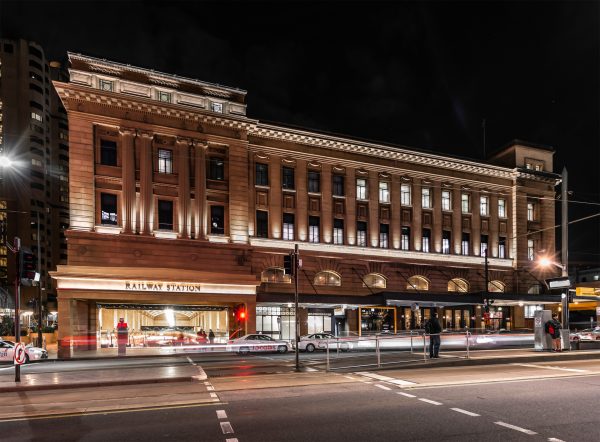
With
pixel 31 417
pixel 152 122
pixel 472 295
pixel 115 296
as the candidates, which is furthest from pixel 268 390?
pixel 472 295

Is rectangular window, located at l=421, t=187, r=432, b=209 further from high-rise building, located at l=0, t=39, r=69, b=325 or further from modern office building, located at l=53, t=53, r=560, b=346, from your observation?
high-rise building, located at l=0, t=39, r=69, b=325

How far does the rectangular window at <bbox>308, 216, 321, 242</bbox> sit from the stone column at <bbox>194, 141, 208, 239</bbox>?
925cm

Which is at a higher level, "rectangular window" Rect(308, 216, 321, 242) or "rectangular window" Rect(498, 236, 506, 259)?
"rectangular window" Rect(308, 216, 321, 242)

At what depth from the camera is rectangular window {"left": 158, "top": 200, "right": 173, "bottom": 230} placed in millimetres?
34603

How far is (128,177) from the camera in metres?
33.4

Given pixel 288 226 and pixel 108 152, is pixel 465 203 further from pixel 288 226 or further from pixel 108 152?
pixel 108 152

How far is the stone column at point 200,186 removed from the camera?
3541 cm

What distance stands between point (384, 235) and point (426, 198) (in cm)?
Result: 619

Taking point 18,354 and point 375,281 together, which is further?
point 375,281

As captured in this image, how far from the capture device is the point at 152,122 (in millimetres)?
34375

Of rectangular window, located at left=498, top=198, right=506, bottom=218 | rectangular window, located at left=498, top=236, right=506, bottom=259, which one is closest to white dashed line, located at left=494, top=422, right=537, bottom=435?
rectangular window, located at left=498, top=236, right=506, bottom=259

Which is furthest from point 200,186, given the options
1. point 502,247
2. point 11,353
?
point 502,247

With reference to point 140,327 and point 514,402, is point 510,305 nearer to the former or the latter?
point 140,327

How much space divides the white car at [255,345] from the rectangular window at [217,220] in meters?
9.49
